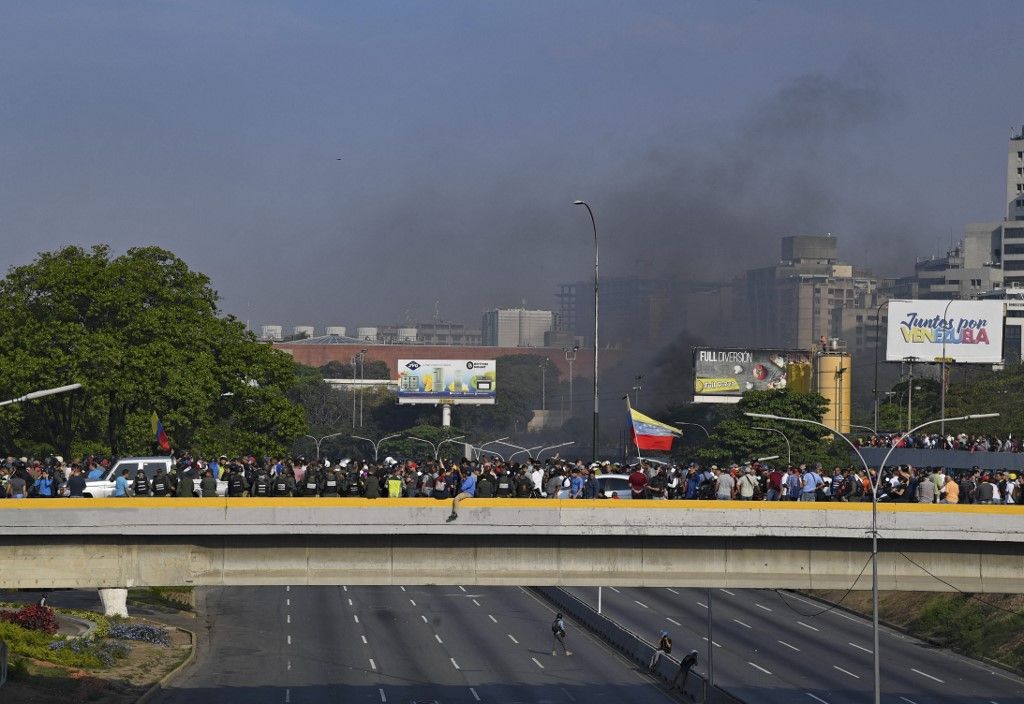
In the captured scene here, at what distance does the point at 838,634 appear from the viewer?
258 ft

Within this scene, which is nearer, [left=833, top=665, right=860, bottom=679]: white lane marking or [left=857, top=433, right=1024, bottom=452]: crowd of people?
[left=833, top=665, right=860, bottom=679]: white lane marking

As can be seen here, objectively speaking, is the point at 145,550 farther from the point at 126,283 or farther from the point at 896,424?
the point at 896,424

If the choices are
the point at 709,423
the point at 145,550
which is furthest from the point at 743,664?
the point at 709,423

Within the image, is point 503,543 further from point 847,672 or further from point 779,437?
point 779,437

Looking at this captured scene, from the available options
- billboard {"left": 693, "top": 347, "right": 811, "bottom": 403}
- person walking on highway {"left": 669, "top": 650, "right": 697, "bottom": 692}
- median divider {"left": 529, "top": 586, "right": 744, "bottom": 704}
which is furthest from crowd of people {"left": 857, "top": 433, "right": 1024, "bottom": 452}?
billboard {"left": 693, "top": 347, "right": 811, "bottom": 403}

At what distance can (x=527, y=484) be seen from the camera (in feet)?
126

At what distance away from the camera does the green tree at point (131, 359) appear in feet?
248

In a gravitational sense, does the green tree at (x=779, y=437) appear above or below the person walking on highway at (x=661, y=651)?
above

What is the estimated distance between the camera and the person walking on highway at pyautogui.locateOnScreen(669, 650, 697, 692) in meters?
59.0

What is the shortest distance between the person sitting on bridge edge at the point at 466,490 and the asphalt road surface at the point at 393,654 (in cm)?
2021

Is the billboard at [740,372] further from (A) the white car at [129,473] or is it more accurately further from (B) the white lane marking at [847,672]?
(A) the white car at [129,473]

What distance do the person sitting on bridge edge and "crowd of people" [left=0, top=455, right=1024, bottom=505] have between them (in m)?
0.02

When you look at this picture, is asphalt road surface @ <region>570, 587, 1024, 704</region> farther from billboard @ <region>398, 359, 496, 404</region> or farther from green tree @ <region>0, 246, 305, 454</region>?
billboard @ <region>398, 359, 496, 404</region>

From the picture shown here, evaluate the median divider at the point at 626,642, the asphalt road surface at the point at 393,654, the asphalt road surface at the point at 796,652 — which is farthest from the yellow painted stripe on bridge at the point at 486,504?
A: the asphalt road surface at the point at 796,652
